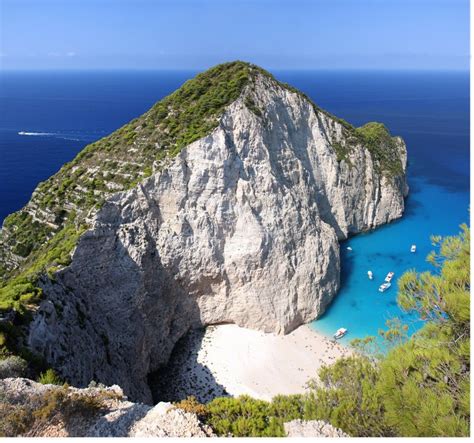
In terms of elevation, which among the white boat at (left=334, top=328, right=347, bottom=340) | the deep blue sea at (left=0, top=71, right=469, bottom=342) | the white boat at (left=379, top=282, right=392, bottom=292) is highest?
the deep blue sea at (left=0, top=71, right=469, bottom=342)

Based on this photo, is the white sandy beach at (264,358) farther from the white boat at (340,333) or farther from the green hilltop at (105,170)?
the green hilltop at (105,170)

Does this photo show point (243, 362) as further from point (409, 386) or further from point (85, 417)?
point (409, 386)

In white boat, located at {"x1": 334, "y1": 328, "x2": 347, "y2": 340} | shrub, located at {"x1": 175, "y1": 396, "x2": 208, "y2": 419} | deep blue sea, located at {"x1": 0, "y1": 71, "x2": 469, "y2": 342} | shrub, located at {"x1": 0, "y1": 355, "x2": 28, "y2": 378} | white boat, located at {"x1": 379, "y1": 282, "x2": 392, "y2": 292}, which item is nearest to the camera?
shrub, located at {"x1": 175, "y1": 396, "x2": 208, "y2": 419}

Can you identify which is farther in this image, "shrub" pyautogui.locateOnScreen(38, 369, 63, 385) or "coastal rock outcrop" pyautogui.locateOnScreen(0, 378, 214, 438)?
"shrub" pyautogui.locateOnScreen(38, 369, 63, 385)

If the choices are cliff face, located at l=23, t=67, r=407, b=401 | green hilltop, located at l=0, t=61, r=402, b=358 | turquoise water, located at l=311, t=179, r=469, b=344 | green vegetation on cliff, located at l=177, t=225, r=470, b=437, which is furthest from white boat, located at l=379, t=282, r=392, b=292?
green vegetation on cliff, located at l=177, t=225, r=470, b=437

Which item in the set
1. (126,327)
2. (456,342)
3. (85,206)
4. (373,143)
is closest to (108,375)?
(126,327)

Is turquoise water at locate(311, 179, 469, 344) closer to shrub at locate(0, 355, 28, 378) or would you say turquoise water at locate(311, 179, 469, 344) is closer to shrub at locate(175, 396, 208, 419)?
shrub at locate(175, 396, 208, 419)

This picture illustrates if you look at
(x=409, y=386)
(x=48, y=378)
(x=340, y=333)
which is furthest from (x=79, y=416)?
(x=340, y=333)
